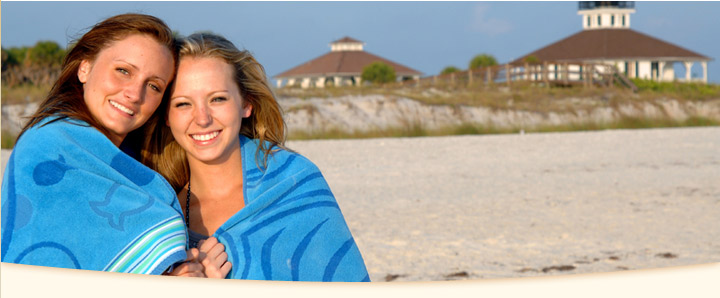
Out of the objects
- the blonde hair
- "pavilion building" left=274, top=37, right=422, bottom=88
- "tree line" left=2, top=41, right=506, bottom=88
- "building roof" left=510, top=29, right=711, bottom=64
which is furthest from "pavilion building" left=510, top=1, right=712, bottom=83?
the blonde hair

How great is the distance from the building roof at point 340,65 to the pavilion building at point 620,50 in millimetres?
5279

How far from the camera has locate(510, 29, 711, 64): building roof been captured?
110 feet

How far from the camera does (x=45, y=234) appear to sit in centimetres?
132

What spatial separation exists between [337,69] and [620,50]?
11433 mm

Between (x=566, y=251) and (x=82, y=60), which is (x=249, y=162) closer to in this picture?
(x=82, y=60)

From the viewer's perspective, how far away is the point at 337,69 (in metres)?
34.0

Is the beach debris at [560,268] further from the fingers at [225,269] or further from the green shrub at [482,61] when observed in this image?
the green shrub at [482,61]

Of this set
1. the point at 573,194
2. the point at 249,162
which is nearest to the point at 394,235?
the point at 573,194

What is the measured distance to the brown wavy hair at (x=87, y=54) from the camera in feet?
4.66

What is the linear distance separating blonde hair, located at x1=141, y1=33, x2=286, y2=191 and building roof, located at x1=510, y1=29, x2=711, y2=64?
31.9 metres

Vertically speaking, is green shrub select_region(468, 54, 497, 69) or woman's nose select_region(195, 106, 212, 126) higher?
green shrub select_region(468, 54, 497, 69)

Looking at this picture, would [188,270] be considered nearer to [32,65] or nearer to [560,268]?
[560,268]

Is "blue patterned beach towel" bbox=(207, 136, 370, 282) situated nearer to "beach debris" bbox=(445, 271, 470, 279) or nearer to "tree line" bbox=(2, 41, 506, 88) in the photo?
"beach debris" bbox=(445, 271, 470, 279)

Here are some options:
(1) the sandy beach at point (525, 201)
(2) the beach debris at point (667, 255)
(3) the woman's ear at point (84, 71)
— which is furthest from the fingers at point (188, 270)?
(2) the beach debris at point (667, 255)
